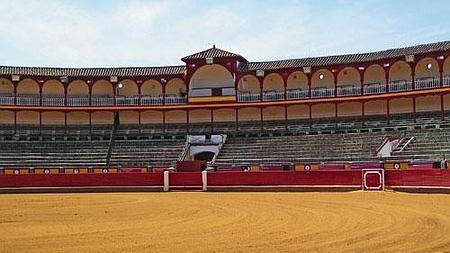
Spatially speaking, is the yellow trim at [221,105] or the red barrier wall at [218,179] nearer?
the red barrier wall at [218,179]

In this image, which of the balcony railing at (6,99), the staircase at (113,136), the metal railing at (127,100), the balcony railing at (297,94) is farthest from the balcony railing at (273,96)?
the balcony railing at (6,99)

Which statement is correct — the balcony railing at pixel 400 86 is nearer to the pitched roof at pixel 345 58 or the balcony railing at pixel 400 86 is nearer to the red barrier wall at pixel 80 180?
the pitched roof at pixel 345 58

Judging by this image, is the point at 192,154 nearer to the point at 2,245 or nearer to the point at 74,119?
the point at 74,119

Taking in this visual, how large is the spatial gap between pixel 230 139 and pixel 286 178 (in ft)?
42.1

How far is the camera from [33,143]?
139 ft

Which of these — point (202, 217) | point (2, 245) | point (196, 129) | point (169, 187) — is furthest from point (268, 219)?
point (196, 129)

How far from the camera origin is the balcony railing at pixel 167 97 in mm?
40844

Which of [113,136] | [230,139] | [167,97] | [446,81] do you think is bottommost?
[230,139]

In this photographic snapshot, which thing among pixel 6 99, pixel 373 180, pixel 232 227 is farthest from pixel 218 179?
pixel 6 99

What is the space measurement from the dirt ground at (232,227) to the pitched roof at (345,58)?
2116 centimetres

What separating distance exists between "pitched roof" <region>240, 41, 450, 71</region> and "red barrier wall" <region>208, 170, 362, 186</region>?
1373 cm

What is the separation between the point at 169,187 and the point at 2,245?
810 inches

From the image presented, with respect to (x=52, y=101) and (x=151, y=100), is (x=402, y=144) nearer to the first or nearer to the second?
(x=151, y=100)

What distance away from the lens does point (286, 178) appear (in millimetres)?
29906
